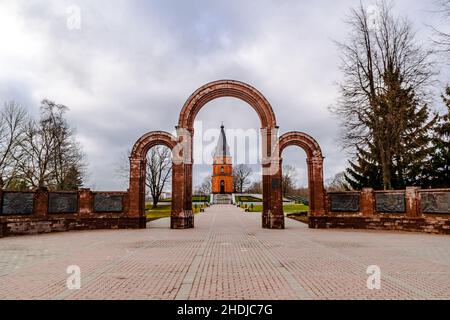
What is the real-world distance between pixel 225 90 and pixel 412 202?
12682mm

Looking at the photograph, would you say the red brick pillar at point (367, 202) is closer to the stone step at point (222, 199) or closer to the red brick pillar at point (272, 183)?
the red brick pillar at point (272, 183)

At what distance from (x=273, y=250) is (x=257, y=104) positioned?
11.4m

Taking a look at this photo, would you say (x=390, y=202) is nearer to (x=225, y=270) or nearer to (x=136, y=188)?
(x=225, y=270)

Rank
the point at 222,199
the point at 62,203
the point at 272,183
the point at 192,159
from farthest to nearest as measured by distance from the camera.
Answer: the point at 222,199
the point at 192,159
the point at 272,183
the point at 62,203

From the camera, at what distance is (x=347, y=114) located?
2198cm

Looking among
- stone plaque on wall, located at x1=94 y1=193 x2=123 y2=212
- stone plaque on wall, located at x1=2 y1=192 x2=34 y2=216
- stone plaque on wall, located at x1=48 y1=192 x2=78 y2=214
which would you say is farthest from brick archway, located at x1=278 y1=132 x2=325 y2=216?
stone plaque on wall, located at x1=2 y1=192 x2=34 y2=216

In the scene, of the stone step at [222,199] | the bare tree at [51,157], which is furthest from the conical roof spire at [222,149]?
the bare tree at [51,157]

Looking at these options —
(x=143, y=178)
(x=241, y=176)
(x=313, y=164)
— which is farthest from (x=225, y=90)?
(x=241, y=176)

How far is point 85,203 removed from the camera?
18.5 meters

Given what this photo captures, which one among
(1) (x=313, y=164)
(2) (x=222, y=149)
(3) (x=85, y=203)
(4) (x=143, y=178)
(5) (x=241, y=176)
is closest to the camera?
(3) (x=85, y=203)

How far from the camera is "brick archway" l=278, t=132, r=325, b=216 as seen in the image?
62.4ft

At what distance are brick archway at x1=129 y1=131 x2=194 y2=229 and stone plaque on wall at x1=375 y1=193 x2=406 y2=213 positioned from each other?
11166mm

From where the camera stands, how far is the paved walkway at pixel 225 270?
5609 millimetres

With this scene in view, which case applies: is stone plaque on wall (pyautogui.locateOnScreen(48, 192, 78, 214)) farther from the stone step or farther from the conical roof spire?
the conical roof spire
